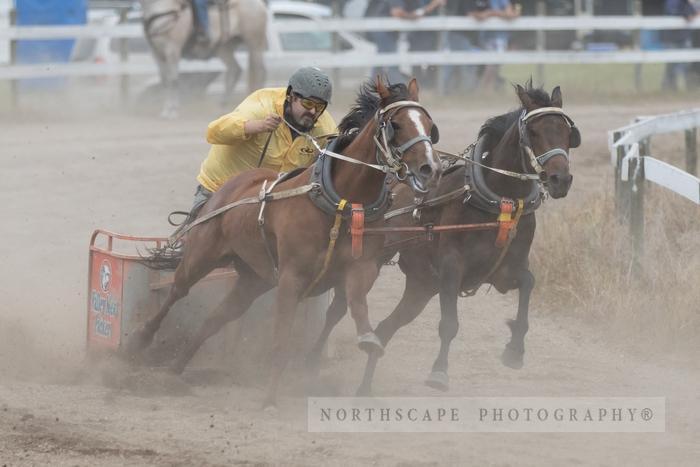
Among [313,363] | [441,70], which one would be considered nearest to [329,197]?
[313,363]

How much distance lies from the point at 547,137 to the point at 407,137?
103 centimetres

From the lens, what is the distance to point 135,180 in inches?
552

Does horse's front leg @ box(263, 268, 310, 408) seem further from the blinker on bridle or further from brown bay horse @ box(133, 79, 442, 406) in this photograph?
the blinker on bridle

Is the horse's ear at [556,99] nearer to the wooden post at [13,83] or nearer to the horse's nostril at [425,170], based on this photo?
the horse's nostril at [425,170]

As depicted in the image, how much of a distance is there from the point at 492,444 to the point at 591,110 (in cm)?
1255

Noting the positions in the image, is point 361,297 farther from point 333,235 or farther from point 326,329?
point 326,329

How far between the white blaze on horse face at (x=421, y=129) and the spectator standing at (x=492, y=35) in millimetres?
13524

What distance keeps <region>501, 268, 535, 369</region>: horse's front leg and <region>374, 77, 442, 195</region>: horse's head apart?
1295mm

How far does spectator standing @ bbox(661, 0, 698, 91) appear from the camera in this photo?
67.8 ft

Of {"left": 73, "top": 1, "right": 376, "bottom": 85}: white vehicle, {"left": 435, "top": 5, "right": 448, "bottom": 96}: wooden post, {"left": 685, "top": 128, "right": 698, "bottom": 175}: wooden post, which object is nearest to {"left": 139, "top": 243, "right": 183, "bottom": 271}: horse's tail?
{"left": 685, "top": 128, "right": 698, "bottom": 175}: wooden post

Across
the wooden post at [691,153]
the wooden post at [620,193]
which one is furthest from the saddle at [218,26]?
the wooden post at [620,193]

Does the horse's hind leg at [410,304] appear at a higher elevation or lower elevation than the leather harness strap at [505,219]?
lower

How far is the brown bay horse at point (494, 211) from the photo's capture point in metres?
7.21

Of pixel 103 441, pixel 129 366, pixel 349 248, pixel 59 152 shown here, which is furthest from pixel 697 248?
pixel 59 152
